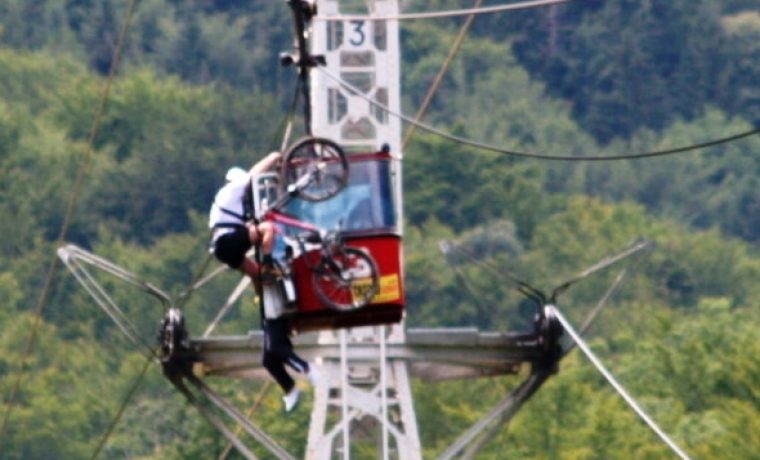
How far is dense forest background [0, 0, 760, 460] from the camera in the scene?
62.2 meters

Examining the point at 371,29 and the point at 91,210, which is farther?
the point at 91,210

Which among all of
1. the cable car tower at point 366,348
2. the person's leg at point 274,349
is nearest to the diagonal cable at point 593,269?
the cable car tower at point 366,348

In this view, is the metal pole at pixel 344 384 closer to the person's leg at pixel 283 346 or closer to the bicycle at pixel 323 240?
the person's leg at pixel 283 346

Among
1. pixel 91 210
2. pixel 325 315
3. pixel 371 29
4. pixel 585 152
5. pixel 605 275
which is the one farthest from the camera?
pixel 585 152

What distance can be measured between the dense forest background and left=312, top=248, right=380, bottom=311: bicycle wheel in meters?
27.4

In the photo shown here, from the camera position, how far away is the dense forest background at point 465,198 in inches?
2451

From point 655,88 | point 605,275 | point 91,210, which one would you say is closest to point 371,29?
point 605,275

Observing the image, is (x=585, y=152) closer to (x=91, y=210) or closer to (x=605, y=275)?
(x=91, y=210)

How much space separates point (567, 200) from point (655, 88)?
52.3 feet

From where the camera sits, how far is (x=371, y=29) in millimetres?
27828

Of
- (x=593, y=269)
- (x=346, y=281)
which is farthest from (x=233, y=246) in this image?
(x=593, y=269)

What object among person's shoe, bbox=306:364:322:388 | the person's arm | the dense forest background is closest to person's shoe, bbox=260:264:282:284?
the person's arm

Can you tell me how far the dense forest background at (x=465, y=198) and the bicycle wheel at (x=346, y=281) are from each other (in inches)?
1080

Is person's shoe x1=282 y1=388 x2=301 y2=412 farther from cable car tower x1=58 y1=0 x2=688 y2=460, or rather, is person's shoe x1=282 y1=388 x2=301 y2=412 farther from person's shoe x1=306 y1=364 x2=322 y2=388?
cable car tower x1=58 y1=0 x2=688 y2=460
